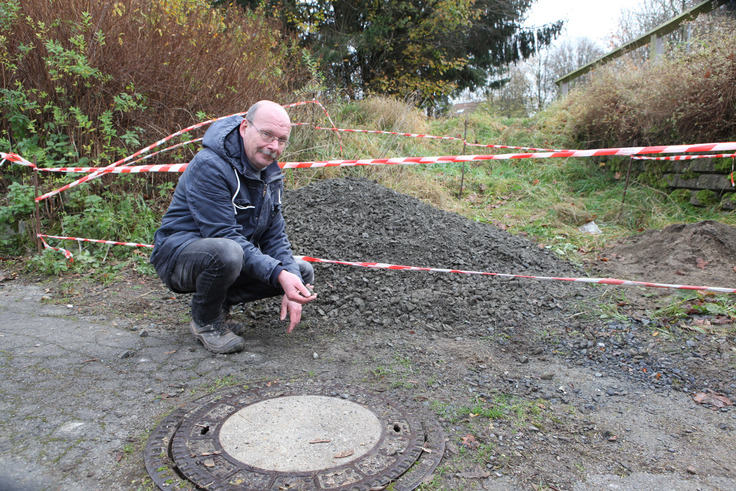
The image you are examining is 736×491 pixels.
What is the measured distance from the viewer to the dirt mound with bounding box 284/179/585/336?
12.7 ft

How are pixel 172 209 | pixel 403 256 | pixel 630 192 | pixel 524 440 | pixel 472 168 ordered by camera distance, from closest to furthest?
pixel 524 440 → pixel 172 209 → pixel 403 256 → pixel 630 192 → pixel 472 168

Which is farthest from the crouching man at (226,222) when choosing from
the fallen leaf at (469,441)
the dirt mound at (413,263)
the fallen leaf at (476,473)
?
the fallen leaf at (476,473)

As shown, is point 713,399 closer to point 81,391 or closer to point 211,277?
point 211,277

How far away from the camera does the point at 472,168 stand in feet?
33.6

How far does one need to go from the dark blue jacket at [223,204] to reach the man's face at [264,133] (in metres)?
0.08

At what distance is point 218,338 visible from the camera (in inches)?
124

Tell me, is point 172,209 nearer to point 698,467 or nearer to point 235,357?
point 235,357

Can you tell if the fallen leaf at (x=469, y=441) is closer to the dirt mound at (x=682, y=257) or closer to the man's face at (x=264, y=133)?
the man's face at (x=264, y=133)

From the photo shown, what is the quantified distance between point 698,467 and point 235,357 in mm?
2497

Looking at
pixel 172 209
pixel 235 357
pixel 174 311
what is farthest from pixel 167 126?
pixel 235 357

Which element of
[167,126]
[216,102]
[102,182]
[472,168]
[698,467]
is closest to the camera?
[698,467]

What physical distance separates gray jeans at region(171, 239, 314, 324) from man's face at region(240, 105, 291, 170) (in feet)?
1.80

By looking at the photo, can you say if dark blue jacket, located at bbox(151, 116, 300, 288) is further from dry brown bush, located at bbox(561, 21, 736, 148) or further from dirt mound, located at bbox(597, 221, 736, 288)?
dry brown bush, located at bbox(561, 21, 736, 148)

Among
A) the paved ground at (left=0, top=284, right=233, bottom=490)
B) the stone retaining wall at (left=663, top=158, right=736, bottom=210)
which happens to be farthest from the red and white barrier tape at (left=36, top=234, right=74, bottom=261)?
the stone retaining wall at (left=663, top=158, right=736, bottom=210)
